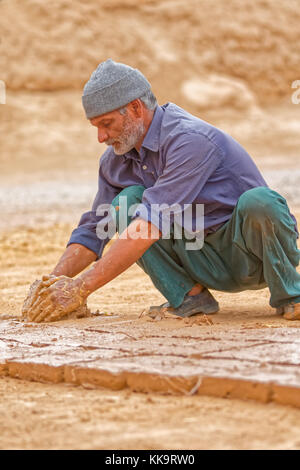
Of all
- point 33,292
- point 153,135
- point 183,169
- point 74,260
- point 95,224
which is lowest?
point 33,292

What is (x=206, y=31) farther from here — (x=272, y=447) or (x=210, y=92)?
(x=272, y=447)

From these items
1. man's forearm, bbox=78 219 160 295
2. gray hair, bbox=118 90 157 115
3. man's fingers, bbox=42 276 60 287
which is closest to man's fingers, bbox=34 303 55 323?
man's fingers, bbox=42 276 60 287

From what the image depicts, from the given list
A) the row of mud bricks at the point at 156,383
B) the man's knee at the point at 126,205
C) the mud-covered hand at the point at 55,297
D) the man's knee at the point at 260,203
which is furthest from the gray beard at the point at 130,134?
the row of mud bricks at the point at 156,383

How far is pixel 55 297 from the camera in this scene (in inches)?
140

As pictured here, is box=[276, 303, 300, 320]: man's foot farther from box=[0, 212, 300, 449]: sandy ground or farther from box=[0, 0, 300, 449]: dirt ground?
box=[0, 0, 300, 449]: dirt ground

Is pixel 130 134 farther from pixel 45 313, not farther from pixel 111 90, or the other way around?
pixel 45 313

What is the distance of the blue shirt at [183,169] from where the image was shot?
3.41 m

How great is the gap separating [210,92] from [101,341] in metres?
18.9

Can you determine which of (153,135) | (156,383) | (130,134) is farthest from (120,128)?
(156,383)

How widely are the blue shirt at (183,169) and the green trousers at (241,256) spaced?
0.32 feet

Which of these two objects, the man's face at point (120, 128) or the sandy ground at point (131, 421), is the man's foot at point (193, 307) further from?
the sandy ground at point (131, 421)

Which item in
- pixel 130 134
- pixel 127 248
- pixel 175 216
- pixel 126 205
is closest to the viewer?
pixel 127 248

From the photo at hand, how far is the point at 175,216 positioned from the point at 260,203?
0.40 metres

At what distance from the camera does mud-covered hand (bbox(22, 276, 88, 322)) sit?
351 cm
